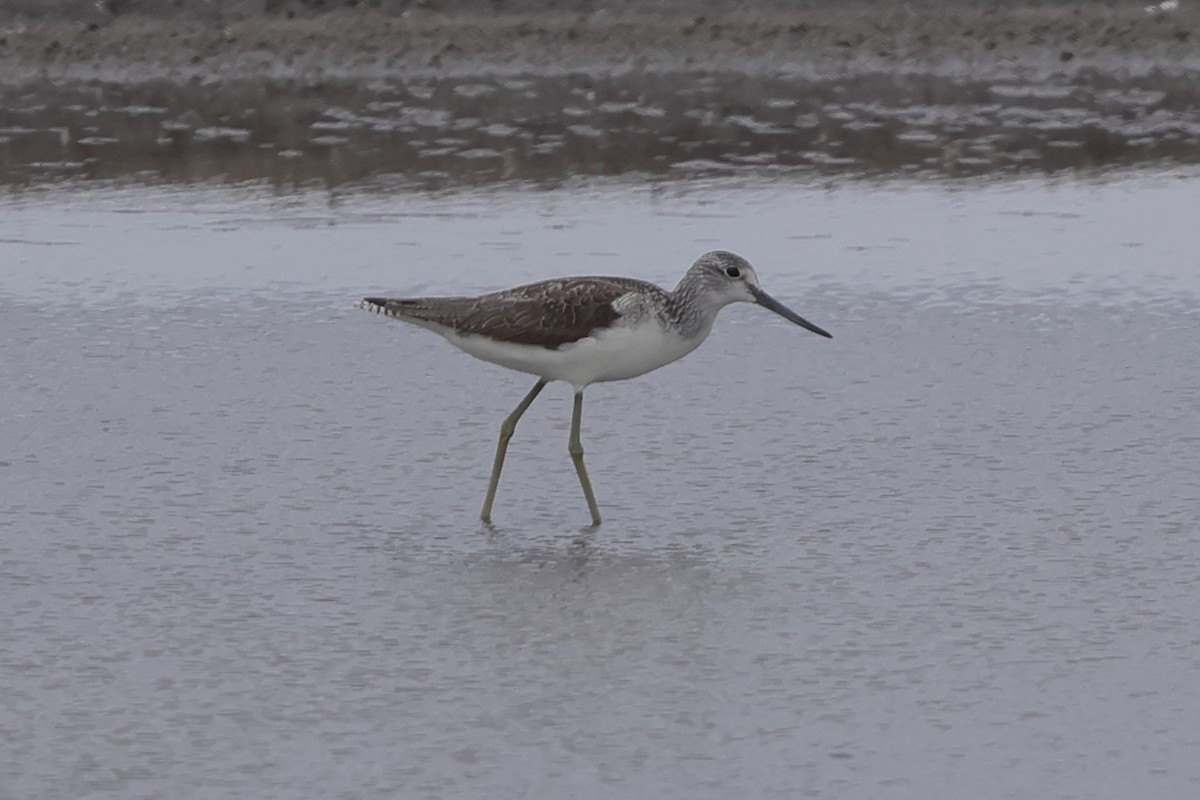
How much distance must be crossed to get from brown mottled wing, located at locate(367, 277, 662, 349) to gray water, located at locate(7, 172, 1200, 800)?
1.86 ft

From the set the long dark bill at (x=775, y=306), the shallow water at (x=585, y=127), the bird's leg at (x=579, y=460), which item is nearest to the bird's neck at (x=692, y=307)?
the long dark bill at (x=775, y=306)

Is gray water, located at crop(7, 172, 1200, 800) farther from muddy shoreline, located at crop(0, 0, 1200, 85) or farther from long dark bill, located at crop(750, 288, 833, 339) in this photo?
muddy shoreline, located at crop(0, 0, 1200, 85)

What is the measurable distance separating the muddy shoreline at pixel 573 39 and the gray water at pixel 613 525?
5.56 metres

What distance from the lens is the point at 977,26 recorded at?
17.7m

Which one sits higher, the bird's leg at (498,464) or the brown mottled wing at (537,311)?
the brown mottled wing at (537,311)

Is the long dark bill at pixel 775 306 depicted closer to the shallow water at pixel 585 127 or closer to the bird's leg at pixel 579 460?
the bird's leg at pixel 579 460

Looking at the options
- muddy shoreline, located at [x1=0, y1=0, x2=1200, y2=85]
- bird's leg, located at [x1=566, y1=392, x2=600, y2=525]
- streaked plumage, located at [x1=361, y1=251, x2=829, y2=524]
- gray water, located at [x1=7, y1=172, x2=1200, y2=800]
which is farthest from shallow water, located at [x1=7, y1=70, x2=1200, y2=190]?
bird's leg, located at [x1=566, y1=392, x2=600, y2=525]

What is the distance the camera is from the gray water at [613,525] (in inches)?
207

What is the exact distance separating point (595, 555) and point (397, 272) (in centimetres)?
441

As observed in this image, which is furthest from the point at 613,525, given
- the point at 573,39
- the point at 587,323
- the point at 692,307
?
the point at 573,39

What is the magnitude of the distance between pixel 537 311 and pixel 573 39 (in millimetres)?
10738

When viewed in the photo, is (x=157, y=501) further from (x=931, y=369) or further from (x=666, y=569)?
(x=931, y=369)

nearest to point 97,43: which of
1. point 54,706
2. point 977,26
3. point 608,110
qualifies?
point 608,110

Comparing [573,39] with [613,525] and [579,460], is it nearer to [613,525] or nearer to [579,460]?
[579,460]
